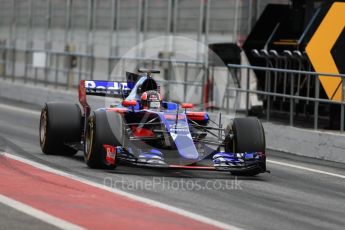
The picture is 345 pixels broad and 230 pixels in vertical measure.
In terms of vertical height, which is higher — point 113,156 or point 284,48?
point 284,48

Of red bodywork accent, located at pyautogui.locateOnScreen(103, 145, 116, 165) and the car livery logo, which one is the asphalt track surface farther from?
the car livery logo

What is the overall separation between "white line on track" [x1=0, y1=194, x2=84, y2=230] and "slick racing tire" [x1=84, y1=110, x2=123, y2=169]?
7.81 ft

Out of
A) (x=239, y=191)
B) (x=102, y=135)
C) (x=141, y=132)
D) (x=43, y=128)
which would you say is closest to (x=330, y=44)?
(x=43, y=128)

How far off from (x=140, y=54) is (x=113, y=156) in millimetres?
17464

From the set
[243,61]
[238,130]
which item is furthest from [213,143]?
[243,61]

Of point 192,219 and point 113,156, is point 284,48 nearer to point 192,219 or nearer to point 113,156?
point 113,156

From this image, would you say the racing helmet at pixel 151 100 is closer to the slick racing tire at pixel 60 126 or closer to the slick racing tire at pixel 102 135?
the slick racing tire at pixel 102 135

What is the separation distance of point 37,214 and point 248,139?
4394mm

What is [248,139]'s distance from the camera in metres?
12.3

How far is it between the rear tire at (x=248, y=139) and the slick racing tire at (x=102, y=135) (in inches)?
65.6

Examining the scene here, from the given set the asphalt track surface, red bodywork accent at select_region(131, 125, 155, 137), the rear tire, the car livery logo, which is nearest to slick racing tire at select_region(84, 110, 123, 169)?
the asphalt track surface

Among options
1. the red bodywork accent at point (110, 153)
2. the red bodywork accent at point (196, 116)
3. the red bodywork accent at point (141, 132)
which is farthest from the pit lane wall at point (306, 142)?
the red bodywork accent at point (110, 153)

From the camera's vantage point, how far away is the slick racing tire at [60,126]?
13.5 meters

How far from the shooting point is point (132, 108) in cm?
1262
